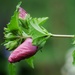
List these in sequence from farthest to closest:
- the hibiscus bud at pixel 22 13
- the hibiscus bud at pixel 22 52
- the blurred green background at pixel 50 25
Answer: the blurred green background at pixel 50 25
the hibiscus bud at pixel 22 13
the hibiscus bud at pixel 22 52

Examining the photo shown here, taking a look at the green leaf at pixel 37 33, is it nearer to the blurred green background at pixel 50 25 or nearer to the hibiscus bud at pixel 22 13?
the hibiscus bud at pixel 22 13

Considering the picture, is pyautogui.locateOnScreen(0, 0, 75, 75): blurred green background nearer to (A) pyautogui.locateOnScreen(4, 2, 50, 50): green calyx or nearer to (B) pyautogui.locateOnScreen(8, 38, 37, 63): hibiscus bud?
(A) pyautogui.locateOnScreen(4, 2, 50, 50): green calyx

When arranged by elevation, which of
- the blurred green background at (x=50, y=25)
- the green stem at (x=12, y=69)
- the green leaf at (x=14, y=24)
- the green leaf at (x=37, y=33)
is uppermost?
the blurred green background at (x=50, y=25)

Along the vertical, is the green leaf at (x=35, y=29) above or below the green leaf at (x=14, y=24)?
below

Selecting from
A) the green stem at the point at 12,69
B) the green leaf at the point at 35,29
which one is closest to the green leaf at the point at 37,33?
the green leaf at the point at 35,29

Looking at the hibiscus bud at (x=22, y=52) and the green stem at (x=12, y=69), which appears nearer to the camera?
the hibiscus bud at (x=22, y=52)

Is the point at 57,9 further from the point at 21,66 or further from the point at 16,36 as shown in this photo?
the point at 16,36

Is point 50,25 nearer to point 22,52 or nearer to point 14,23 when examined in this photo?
point 14,23
